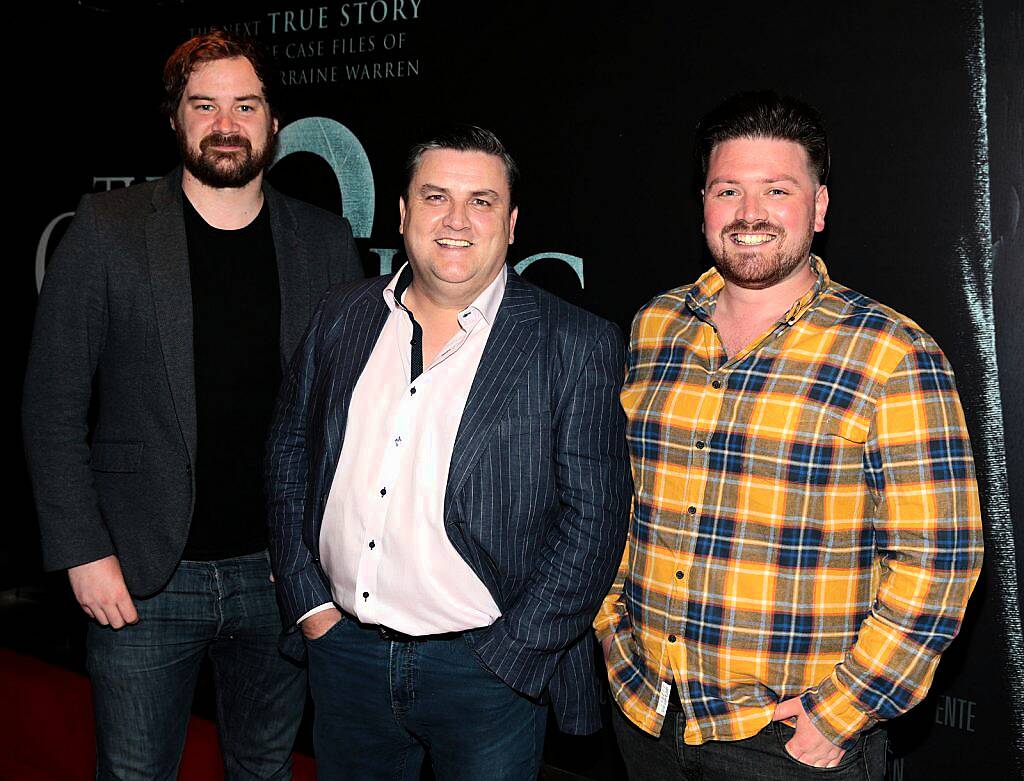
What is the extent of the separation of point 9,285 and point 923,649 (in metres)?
3.84

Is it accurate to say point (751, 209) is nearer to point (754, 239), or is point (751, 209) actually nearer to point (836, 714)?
point (754, 239)

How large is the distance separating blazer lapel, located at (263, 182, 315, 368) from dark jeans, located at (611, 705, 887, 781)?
1.23 meters

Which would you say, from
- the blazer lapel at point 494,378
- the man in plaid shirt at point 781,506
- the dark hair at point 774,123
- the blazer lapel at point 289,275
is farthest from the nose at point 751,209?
the blazer lapel at point 289,275

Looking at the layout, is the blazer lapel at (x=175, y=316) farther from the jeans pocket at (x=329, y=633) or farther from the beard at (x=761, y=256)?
the beard at (x=761, y=256)

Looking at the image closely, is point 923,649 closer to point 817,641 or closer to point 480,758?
point 817,641

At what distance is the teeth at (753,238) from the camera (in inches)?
75.1

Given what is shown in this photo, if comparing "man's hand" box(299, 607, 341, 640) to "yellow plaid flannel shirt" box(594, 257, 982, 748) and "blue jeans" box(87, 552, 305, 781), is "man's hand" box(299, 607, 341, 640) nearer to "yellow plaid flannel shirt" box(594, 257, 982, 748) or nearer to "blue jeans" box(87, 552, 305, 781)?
"blue jeans" box(87, 552, 305, 781)

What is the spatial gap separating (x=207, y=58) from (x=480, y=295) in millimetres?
969

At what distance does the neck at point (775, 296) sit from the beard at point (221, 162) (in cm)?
121

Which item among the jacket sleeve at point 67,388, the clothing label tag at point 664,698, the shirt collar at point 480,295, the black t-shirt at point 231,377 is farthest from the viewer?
the black t-shirt at point 231,377

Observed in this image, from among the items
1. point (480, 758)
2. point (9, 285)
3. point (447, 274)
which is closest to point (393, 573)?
point (480, 758)

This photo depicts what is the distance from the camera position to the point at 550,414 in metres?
1.98

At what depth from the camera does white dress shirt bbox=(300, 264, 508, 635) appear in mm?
1950

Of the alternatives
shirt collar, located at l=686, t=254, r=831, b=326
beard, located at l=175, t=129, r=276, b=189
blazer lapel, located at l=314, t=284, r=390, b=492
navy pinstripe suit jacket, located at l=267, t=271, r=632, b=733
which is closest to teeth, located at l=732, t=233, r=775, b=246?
shirt collar, located at l=686, t=254, r=831, b=326
